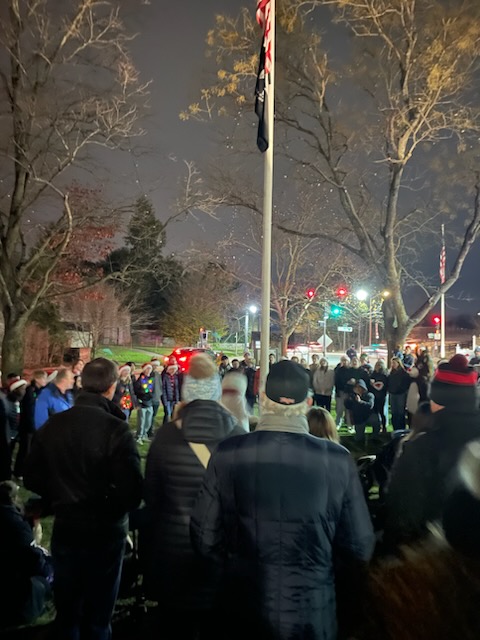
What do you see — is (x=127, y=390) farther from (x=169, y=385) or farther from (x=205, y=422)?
(x=205, y=422)

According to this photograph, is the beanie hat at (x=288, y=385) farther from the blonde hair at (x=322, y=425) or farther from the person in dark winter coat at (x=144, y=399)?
the person in dark winter coat at (x=144, y=399)

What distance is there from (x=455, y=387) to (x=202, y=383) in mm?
1842

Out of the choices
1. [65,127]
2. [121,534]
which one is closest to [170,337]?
[65,127]

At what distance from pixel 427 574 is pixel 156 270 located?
17.5 metres

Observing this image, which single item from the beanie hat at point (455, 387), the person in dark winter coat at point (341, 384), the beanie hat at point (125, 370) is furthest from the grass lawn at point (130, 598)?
the beanie hat at point (455, 387)

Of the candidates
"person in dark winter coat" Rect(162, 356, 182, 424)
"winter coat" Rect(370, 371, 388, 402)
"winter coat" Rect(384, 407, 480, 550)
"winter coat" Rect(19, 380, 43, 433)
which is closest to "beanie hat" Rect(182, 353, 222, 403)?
"winter coat" Rect(384, 407, 480, 550)

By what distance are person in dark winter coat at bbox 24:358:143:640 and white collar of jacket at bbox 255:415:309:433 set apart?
3.30 ft

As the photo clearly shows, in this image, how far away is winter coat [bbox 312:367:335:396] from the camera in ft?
44.6

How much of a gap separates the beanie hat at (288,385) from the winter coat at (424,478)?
1.07 meters

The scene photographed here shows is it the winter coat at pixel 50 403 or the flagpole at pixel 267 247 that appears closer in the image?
the winter coat at pixel 50 403

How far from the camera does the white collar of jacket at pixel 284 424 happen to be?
7.57 feet

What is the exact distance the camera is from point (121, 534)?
3031 millimetres

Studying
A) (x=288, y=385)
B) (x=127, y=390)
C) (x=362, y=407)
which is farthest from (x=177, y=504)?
(x=362, y=407)

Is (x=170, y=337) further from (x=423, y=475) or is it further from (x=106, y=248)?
(x=423, y=475)
